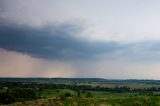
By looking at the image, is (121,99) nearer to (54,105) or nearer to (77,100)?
(77,100)

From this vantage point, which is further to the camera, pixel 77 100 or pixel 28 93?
pixel 28 93

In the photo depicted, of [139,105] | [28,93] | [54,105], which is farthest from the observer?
[28,93]

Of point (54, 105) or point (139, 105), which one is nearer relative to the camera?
point (54, 105)

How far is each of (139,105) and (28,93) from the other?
8842 centimetres

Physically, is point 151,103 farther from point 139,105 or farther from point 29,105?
point 29,105

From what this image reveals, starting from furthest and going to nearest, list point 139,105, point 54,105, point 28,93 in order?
point 28,93
point 139,105
point 54,105

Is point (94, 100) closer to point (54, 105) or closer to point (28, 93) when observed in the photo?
point (54, 105)

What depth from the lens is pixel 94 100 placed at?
33656 millimetres

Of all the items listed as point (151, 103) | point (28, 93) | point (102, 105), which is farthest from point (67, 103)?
point (28, 93)

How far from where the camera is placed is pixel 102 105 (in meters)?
32.5

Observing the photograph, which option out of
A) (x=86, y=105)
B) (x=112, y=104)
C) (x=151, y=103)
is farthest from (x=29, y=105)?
(x=151, y=103)

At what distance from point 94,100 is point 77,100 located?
6.77 feet

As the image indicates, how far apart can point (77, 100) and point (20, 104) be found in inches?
258

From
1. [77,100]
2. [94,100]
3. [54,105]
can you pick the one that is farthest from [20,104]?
[94,100]
